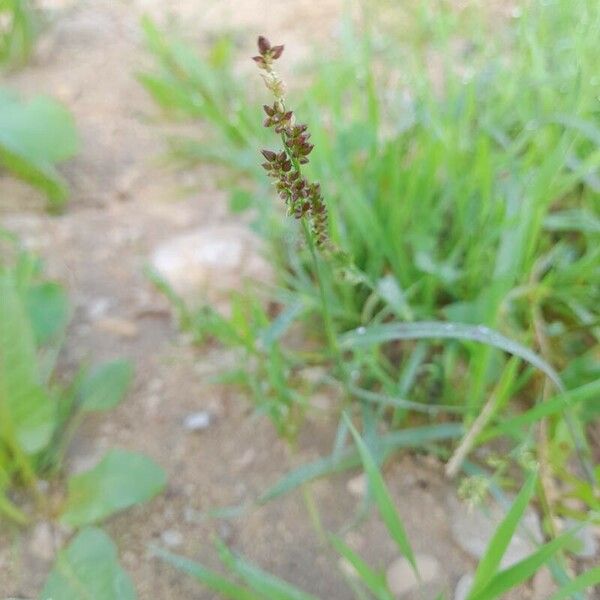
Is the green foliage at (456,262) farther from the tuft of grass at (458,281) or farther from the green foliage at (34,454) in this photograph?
the green foliage at (34,454)

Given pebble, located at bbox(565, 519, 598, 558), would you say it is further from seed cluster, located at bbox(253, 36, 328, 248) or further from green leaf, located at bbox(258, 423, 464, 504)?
seed cluster, located at bbox(253, 36, 328, 248)

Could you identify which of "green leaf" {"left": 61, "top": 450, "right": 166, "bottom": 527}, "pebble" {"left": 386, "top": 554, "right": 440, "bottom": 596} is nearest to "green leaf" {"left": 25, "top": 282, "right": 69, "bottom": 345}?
"green leaf" {"left": 61, "top": 450, "right": 166, "bottom": 527}

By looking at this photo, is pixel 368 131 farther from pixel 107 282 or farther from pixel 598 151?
pixel 107 282

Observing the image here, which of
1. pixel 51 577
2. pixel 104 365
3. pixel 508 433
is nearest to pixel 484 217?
pixel 508 433

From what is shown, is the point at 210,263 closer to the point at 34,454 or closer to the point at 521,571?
the point at 34,454

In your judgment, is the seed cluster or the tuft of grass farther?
the tuft of grass

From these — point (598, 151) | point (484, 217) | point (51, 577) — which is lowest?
point (51, 577)

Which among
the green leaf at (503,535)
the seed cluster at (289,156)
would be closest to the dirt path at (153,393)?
the green leaf at (503,535)
